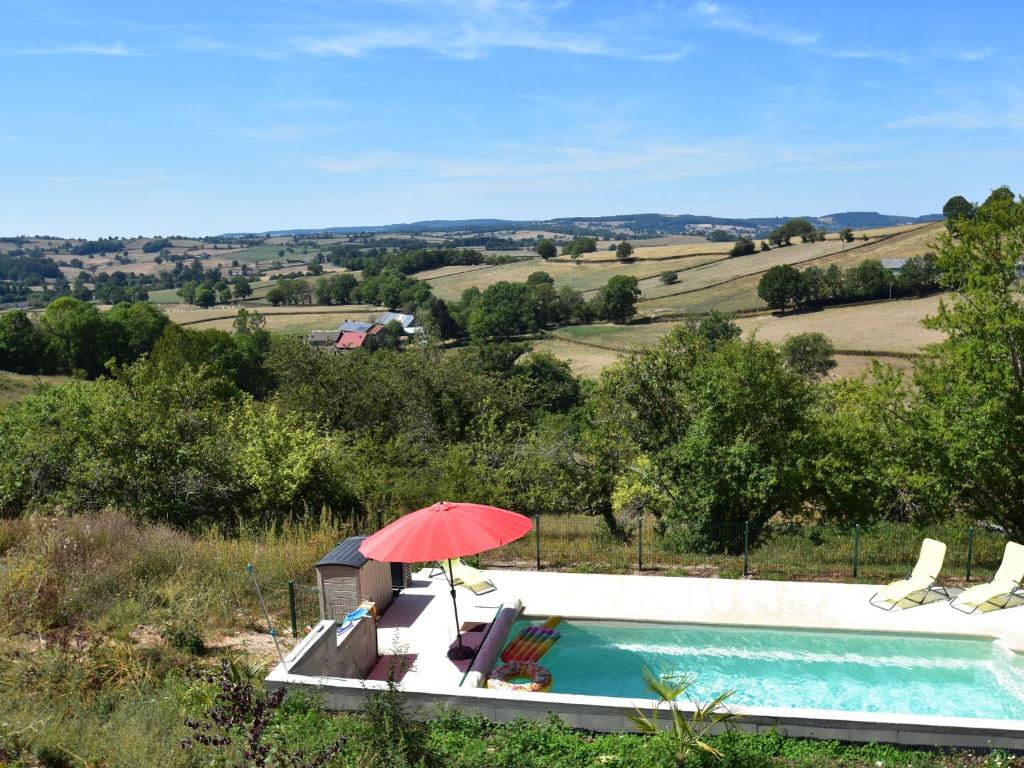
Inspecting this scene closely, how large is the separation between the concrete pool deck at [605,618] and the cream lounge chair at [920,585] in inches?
8.3

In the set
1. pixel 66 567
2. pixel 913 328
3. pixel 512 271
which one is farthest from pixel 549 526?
pixel 512 271

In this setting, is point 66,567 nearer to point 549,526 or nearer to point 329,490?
point 329,490

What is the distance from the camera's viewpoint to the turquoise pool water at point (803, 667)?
10062 millimetres

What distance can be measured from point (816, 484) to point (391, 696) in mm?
11062

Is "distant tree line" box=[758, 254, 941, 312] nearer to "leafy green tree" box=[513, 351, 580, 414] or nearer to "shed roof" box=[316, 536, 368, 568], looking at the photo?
"leafy green tree" box=[513, 351, 580, 414]

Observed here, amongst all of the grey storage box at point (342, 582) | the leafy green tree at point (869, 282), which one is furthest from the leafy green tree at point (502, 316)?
the grey storage box at point (342, 582)

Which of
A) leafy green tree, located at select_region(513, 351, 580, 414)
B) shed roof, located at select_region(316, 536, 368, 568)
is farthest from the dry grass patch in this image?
shed roof, located at select_region(316, 536, 368, 568)

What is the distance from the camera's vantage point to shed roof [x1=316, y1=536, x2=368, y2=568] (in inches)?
448

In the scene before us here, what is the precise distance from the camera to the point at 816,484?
15789mm

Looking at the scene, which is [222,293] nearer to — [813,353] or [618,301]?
[618,301]

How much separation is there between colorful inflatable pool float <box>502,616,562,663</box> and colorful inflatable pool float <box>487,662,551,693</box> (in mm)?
529

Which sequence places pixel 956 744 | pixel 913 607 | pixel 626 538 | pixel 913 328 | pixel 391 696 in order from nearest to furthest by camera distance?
pixel 391 696
pixel 956 744
pixel 913 607
pixel 626 538
pixel 913 328

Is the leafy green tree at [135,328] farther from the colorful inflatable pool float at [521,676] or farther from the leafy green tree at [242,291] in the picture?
the colorful inflatable pool float at [521,676]

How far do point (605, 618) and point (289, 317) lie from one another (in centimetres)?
10014
